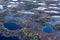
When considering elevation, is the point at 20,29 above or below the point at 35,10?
below

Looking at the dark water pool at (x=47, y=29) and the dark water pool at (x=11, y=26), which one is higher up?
the dark water pool at (x=11, y=26)

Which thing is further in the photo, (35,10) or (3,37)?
(35,10)

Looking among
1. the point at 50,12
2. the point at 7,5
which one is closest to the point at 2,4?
the point at 7,5

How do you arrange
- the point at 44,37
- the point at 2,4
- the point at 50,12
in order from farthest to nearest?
the point at 2,4, the point at 50,12, the point at 44,37

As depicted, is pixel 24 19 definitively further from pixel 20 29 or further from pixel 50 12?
pixel 50 12

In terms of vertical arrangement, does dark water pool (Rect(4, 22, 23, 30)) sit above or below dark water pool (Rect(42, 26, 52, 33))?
above

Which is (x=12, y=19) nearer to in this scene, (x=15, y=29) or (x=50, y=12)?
(x=15, y=29)

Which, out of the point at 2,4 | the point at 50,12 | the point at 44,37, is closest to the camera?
the point at 44,37

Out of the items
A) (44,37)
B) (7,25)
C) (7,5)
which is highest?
(7,5)

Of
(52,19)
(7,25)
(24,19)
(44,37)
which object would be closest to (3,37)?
(7,25)

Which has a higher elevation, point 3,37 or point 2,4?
point 2,4
